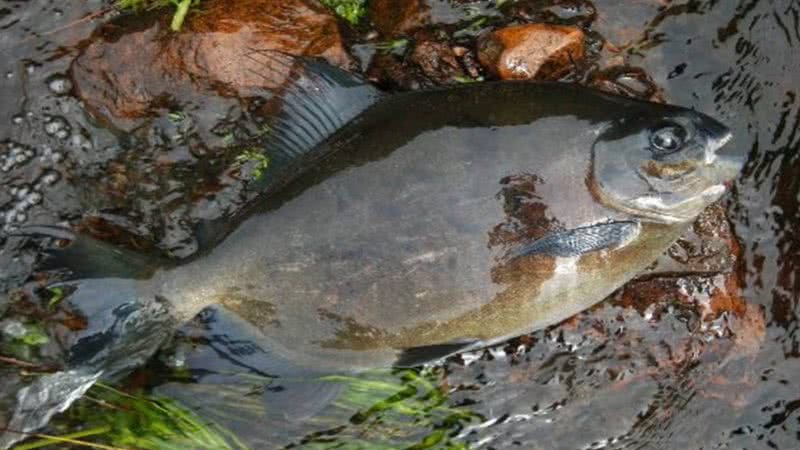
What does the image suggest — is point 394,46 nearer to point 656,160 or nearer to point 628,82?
point 628,82

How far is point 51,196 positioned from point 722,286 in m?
3.37

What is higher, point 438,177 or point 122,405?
point 438,177

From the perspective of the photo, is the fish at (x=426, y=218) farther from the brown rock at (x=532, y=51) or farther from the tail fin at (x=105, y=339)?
the brown rock at (x=532, y=51)

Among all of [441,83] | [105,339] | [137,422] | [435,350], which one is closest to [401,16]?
[441,83]

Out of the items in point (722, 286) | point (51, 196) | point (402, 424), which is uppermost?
point (51, 196)

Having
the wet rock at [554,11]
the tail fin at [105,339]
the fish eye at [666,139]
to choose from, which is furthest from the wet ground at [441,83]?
the fish eye at [666,139]

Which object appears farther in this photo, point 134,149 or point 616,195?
point 134,149

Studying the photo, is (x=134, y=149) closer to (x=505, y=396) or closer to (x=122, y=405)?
(x=122, y=405)

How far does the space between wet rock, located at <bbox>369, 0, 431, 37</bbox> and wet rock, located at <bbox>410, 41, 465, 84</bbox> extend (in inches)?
5.7

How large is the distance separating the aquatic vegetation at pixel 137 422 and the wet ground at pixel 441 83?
7 centimetres

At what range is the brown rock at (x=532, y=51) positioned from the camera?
4844mm

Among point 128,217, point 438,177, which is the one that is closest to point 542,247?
point 438,177

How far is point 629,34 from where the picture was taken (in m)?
5.09

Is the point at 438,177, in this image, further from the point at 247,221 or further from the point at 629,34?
the point at 629,34
